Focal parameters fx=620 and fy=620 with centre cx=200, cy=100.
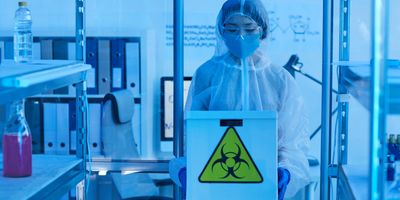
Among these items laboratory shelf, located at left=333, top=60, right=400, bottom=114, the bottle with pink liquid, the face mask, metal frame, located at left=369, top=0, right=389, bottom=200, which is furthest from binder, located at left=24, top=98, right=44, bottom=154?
metal frame, located at left=369, top=0, right=389, bottom=200

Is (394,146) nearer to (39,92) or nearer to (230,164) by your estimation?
(230,164)

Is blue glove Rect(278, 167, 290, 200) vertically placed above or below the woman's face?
below

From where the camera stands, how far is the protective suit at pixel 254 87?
2150 millimetres

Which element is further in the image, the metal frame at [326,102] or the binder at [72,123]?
the binder at [72,123]

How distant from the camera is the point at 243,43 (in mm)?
2086

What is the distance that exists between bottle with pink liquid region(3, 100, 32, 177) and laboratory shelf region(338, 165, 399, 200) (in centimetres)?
96

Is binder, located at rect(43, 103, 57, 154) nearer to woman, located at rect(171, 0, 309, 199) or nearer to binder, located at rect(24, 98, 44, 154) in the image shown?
binder, located at rect(24, 98, 44, 154)

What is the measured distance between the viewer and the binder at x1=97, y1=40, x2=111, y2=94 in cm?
370

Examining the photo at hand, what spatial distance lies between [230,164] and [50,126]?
7.40ft

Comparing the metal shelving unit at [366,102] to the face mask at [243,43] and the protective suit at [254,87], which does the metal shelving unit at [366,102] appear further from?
the face mask at [243,43]

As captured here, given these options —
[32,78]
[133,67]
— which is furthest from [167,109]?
[32,78]

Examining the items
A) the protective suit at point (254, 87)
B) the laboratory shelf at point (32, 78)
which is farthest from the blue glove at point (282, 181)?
the laboratory shelf at point (32, 78)

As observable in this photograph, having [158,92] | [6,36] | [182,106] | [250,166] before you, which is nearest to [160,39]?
[158,92]

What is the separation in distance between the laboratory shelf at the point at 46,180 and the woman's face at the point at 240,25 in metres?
0.70
